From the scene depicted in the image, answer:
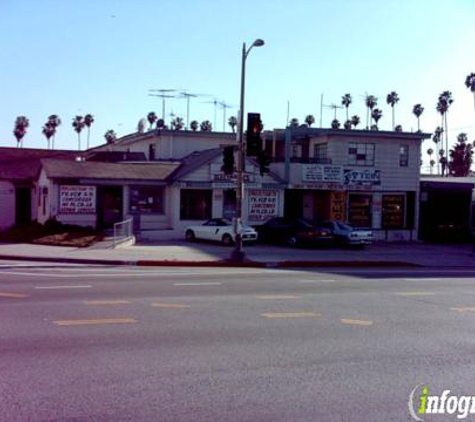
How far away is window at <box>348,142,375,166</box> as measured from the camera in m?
40.0

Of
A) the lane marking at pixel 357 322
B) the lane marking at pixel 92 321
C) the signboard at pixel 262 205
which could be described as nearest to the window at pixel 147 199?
the signboard at pixel 262 205

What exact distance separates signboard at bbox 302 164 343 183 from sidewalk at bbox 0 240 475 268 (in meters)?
6.27

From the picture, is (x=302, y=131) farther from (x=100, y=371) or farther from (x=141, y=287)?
(x=100, y=371)

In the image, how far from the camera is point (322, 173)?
38594 mm

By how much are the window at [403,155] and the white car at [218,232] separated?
493 inches

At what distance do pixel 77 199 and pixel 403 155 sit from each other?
63.9 feet

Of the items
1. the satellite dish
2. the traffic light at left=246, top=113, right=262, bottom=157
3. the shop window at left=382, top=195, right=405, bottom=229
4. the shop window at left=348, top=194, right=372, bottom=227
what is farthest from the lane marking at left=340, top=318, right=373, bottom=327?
the satellite dish

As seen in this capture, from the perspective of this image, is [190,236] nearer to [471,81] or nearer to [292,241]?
[292,241]

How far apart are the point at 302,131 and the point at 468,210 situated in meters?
13.0

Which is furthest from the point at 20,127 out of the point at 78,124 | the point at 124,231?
the point at 124,231

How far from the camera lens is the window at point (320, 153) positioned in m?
39.7

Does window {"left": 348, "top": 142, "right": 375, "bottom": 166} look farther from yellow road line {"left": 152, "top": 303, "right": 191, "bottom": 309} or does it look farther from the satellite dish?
yellow road line {"left": 152, "top": 303, "right": 191, "bottom": 309}

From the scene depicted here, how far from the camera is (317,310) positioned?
39.6ft

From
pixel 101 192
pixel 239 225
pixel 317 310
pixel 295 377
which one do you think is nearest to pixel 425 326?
pixel 317 310
